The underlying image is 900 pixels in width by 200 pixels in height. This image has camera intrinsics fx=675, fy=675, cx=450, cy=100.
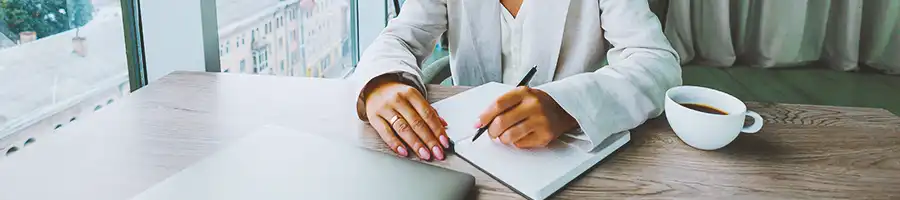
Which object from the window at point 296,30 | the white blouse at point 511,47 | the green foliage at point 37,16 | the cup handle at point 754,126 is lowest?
the window at point 296,30

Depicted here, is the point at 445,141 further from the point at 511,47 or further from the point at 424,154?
the point at 511,47

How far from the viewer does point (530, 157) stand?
27.5 inches

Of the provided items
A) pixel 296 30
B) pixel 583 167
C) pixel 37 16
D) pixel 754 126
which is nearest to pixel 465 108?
pixel 583 167

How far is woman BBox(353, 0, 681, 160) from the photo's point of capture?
746mm

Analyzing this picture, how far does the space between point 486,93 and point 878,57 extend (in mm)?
1834

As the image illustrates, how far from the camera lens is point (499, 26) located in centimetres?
123

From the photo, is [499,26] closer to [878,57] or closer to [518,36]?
[518,36]

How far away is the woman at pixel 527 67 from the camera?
0.75 m

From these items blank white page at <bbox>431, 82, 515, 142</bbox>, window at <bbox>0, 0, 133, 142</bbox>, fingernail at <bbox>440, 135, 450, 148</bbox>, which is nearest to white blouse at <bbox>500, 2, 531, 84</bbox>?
blank white page at <bbox>431, 82, 515, 142</bbox>

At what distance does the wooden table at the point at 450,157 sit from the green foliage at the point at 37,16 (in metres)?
0.20

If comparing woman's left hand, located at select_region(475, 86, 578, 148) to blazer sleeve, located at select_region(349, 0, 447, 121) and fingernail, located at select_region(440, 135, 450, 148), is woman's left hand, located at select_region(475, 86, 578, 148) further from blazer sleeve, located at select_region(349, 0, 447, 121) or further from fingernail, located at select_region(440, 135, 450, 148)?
blazer sleeve, located at select_region(349, 0, 447, 121)

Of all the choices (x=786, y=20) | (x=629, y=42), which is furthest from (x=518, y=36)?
(x=786, y=20)

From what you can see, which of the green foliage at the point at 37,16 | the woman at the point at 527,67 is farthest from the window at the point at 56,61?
the woman at the point at 527,67

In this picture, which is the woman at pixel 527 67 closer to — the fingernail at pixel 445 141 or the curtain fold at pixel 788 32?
the fingernail at pixel 445 141
